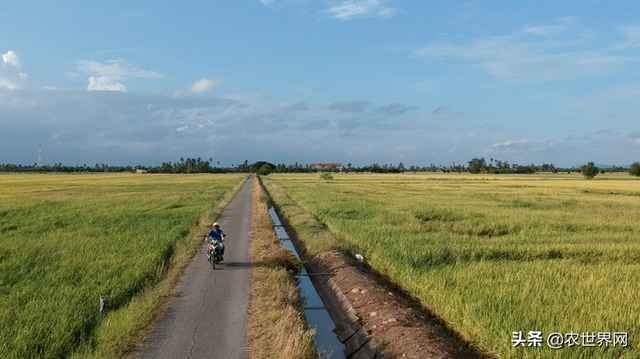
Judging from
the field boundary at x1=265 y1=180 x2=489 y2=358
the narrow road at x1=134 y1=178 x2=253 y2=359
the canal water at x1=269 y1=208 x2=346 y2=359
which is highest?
the narrow road at x1=134 y1=178 x2=253 y2=359

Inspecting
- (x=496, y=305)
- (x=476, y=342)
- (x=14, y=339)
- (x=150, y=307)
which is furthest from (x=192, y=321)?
(x=496, y=305)

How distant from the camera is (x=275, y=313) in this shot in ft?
24.5

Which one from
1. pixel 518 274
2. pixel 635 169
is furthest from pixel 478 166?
pixel 518 274

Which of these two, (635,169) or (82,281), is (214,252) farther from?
(635,169)

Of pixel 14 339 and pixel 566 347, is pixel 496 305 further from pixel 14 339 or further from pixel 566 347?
pixel 14 339

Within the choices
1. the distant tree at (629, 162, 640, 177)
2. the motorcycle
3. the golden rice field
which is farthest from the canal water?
the distant tree at (629, 162, 640, 177)

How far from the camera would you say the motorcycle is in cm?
1102

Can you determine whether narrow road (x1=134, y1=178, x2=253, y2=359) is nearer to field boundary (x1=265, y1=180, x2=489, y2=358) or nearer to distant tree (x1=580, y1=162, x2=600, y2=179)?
field boundary (x1=265, y1=180, x2=489, y2=358)

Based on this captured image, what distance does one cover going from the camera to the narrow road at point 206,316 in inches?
244

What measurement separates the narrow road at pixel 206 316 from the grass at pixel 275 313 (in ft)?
0.60

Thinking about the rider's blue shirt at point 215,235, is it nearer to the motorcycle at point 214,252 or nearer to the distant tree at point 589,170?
the motorcycle at point 214,252

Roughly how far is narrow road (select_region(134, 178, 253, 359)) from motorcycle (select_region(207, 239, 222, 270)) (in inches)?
7.6

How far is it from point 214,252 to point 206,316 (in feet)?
11.8

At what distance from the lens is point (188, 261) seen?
1205 centimetres
